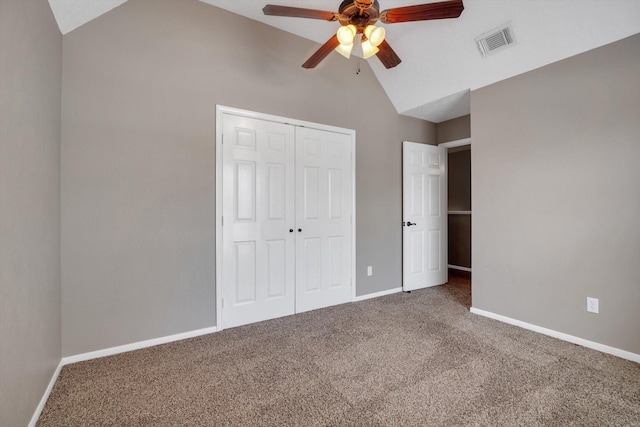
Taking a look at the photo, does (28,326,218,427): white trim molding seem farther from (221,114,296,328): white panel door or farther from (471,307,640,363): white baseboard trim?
(471,307,640,363): white baseboard trim

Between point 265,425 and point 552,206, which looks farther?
point 552,206

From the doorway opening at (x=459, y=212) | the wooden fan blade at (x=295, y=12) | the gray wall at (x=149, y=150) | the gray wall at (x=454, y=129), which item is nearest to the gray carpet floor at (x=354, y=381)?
the gray wall at (x=149, y=150)

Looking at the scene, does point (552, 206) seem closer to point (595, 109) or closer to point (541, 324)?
point (595, 109)

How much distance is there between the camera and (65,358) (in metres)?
2.15

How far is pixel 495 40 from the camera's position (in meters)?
2.71

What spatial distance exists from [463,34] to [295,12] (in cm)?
177

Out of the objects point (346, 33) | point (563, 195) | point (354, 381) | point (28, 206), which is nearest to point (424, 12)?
point (346, 33)

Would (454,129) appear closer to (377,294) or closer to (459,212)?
(459,212)

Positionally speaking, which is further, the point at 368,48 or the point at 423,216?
the point at 423,216

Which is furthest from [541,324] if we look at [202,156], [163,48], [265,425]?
[163,48]

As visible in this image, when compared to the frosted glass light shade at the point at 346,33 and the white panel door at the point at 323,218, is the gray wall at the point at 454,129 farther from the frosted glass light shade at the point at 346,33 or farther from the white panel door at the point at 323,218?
the frosted glass light shade at the point at 346,33

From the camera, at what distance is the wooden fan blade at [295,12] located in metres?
1.96

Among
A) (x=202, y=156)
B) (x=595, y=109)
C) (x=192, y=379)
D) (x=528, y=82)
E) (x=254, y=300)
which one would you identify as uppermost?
(x=528, y=82)

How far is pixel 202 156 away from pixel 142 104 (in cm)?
61
